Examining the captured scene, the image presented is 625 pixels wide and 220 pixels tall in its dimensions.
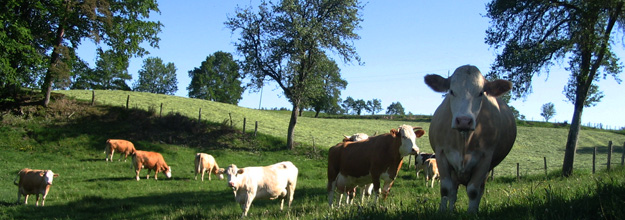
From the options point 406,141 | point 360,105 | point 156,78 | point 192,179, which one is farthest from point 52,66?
point 360,105

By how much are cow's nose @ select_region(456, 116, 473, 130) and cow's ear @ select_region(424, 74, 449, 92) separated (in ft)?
4.19

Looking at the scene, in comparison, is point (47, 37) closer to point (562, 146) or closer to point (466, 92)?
point (466, 92)

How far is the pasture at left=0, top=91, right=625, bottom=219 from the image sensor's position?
17.7 feet

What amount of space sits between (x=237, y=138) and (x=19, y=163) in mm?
13574

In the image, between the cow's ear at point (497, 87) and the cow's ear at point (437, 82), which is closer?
the cow's ear at point (497, 87)

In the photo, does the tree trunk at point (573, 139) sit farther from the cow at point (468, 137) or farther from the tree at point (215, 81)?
the tree at point (215, 81)

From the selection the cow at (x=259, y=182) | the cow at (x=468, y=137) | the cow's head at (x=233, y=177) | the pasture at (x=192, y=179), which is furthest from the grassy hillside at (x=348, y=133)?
the cow at (x=468, y=137)

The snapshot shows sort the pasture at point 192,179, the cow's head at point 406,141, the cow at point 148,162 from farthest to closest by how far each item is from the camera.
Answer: the cow at point 148,162
the cow's head at point 406,141
the pasture at point 192,179

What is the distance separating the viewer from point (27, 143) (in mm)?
26703

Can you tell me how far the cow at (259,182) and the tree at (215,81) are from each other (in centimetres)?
6909

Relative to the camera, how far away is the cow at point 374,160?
10.5m

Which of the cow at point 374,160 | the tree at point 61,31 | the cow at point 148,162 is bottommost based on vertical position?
A: the cow at point 148,162

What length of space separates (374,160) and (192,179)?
12876 mm

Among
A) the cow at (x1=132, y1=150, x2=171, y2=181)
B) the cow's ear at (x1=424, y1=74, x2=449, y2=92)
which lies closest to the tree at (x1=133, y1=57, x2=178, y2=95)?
the cow at (x1=132, y1=150, x2=171, y2=181)
